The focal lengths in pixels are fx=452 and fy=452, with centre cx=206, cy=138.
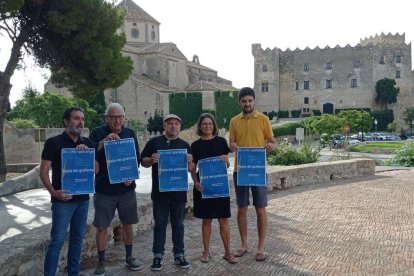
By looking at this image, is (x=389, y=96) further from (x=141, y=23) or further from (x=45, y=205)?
(x=45, y=205)

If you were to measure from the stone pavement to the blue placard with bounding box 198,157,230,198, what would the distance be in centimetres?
84

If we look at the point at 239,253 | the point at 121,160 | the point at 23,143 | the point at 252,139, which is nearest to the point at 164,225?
the point at 121,160

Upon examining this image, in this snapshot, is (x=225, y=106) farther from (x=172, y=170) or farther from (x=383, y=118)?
(x=172, y=170)

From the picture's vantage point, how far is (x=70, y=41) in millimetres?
13508

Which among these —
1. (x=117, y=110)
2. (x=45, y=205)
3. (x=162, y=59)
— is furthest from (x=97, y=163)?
(x=162, y=59)

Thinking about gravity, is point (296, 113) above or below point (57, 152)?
above

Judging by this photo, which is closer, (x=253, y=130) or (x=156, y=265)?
(x=156, y=265)

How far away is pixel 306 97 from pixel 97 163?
204 ft

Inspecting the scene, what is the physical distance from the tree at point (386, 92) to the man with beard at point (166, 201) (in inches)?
2403

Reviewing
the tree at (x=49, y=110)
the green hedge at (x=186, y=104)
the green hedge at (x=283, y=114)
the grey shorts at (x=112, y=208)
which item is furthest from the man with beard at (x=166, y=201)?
the green hedge at (x=283, y=114)

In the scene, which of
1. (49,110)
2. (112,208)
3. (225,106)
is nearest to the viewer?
(112,208)

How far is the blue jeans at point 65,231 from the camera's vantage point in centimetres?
432

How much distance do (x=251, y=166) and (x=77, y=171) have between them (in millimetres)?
2081

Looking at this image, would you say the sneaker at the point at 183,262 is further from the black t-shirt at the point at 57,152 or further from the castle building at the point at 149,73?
the castle building at the point at 149,73
